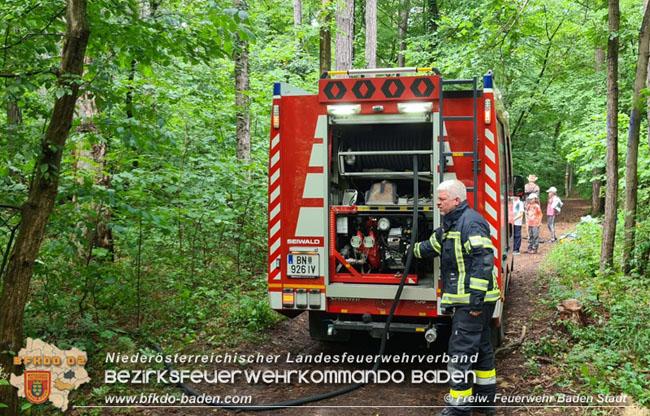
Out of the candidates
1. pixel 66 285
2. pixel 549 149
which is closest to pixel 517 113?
pixel 549 149

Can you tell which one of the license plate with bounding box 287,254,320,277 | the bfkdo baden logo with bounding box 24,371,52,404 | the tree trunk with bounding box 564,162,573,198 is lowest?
the bfkdo baden logo with bounding box 24,371,52,404

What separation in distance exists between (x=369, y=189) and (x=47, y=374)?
12.2ft

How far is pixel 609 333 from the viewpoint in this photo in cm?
570

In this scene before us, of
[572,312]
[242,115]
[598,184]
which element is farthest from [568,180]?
[572,312]

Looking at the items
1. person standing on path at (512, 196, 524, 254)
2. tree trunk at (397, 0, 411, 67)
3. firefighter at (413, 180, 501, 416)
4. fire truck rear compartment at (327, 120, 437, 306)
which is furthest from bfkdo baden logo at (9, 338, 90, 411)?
tree trunk at (397, 0, 411, 67)

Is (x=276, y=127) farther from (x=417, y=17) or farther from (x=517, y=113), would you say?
(x=417, y=17)

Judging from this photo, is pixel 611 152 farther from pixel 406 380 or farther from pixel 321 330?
pixel 321 330

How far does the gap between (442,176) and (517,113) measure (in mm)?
17734

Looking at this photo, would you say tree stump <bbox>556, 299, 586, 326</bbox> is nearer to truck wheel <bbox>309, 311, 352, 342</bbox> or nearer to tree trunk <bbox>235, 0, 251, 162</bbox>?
truck wheel <bbox>309, 311, 352, 342</bbox>

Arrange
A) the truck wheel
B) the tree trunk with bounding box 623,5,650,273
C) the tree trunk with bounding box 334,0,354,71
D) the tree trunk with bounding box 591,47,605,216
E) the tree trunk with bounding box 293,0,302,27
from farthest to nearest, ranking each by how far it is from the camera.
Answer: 1. the tree trunk with bounding box 293,0,302,27
2. the tree trunk with bounding box 591,47,605,216
3. the tree trunk with bounding box 334,0,354,71
4. the tree trunk with bounding box 623,5,650,273
5. the truck wheel

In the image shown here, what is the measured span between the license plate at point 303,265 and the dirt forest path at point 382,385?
3.74ft

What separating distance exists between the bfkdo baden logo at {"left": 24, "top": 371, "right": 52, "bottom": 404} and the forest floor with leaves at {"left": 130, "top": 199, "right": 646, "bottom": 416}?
86 cm

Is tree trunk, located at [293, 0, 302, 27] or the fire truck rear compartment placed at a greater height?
tree trunk, located at [293, 0, 302, 27]

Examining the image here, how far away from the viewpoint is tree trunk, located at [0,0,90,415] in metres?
3.96
